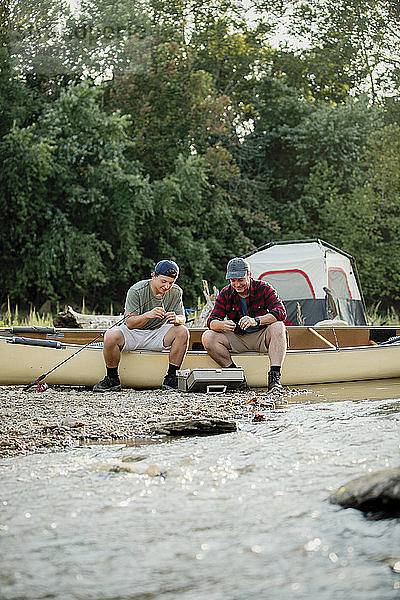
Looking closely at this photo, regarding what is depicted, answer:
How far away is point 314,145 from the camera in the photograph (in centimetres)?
2095

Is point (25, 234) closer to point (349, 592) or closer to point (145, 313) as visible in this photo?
point (145, 313)

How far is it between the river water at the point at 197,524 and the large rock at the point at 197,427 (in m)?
0.26

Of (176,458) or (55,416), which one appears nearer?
(176,458)

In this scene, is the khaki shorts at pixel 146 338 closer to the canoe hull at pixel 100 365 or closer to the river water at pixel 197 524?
the canoe hull at pixel 100 365

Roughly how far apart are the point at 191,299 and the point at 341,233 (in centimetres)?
510

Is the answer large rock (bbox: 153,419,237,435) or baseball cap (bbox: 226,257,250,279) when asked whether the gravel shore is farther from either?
baseball cap (bbox: 226,257,250,279)

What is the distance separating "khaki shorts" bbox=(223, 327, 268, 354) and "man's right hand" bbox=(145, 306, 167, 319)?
76 cm

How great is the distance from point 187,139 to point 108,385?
14.2 m

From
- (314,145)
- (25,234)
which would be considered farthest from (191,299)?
(314,145)

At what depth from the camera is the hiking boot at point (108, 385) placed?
639 centimetres

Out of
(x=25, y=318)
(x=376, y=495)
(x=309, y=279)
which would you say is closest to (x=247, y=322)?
(x=376, y=495)

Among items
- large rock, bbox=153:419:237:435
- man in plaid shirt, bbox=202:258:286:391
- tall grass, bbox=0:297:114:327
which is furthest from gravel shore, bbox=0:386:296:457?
tall grass, bbox=0:297:114:327

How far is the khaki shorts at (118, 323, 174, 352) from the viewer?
6.49 m

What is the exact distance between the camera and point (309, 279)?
12.6 m
